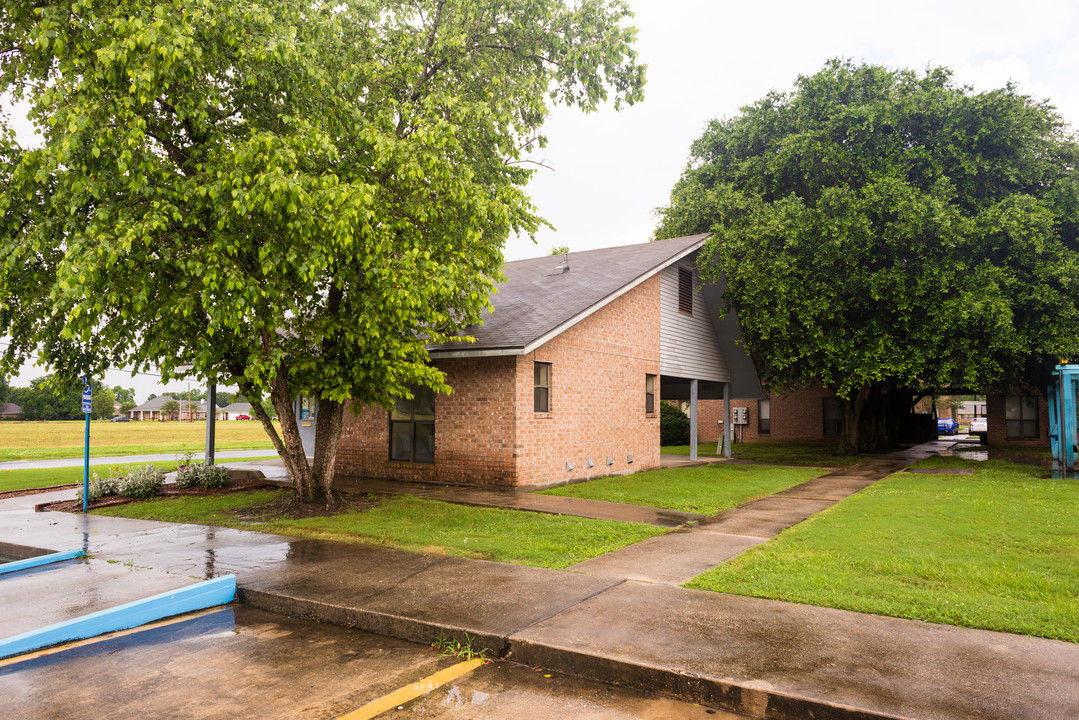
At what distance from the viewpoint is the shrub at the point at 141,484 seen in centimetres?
1368

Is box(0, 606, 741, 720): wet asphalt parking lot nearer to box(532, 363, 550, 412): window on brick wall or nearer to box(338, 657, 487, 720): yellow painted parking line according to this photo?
box(338, 657, 487, 720): yellow painted parking line

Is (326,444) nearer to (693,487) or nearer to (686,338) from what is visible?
(693,487)

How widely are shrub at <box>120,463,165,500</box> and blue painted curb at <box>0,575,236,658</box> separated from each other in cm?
840

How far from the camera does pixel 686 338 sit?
2127 centimetres

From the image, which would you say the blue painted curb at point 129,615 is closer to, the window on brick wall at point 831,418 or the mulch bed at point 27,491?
the mulch bed at point 27,491

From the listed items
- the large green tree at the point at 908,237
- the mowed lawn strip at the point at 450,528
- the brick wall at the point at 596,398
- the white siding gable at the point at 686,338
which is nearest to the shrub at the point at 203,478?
the mowed lawn strip at the point at 450,528

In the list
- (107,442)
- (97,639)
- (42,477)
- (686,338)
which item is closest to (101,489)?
(42,477)

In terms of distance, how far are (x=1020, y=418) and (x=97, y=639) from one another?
120ft

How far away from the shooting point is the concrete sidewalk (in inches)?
160

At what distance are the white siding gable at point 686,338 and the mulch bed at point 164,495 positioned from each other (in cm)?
1094

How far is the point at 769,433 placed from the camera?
38219 millimetres

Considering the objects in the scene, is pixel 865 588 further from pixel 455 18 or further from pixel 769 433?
pixel 769 433

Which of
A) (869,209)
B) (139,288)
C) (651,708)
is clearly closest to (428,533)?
(139,288)

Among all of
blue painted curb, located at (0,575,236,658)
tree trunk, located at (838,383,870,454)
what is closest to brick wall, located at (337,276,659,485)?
blue painted curb, located at (0,575,236,658)
